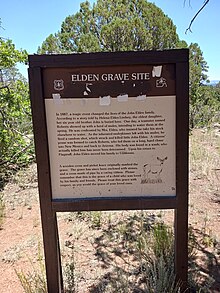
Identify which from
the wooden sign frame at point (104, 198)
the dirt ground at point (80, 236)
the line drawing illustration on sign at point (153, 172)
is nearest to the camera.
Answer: the wooden sign frame at point (104, 198)

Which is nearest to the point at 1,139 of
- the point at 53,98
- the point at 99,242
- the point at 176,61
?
the point at 99,242

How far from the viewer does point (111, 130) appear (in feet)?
6.94

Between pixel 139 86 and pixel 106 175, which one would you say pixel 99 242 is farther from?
pixel 139 86

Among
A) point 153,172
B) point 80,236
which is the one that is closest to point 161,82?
point 153,172

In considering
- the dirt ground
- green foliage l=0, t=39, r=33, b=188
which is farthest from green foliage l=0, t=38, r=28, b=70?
the dirt ground

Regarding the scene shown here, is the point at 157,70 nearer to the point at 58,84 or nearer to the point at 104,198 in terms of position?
the point at 58,84

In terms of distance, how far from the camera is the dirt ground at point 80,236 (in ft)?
8.98

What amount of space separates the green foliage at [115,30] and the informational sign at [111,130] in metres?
10.6

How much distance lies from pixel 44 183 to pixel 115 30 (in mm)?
11542

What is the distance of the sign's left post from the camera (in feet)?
6.78

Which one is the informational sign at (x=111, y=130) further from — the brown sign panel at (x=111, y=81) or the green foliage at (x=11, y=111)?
the green foliage at (x=11, y=111)

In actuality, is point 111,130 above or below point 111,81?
below

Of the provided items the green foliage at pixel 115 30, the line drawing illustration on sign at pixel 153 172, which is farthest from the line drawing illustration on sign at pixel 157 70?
the green foliage at pixel 115 30

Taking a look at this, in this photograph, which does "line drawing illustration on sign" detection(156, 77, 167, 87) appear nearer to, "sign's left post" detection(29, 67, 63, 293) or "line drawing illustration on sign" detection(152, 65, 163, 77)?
"line drawing illustration on sign" detection(152, 65, 163, 77)
